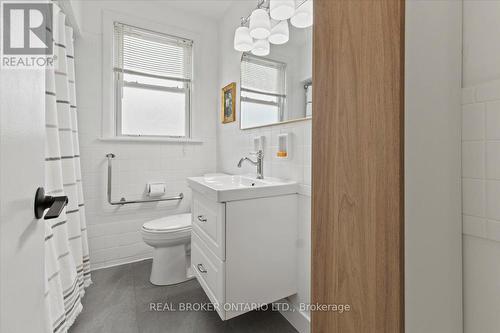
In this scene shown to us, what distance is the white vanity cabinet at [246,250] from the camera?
125 cm

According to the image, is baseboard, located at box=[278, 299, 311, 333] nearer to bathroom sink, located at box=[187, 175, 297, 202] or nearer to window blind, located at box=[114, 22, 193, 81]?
bathroom sink, located at box=[187, 175, 297, 202]

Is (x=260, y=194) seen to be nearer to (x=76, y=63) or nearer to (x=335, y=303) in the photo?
(x=335, y=303)

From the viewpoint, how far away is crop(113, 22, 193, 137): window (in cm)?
234

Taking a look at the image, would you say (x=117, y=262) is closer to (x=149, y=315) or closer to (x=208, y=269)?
(x=149, y=315)

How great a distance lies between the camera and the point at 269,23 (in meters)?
1.73

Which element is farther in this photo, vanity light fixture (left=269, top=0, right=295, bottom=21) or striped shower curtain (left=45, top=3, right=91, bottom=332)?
vanity light fixture (left=269, top=0, right=295, bottom=21)

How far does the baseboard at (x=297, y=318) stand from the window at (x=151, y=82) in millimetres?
1921

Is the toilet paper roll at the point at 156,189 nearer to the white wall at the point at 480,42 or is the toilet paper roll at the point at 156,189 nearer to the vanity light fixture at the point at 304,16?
the vanity light fixture at the point at 304,16

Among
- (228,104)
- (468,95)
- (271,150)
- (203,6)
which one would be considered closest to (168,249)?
(271,150)

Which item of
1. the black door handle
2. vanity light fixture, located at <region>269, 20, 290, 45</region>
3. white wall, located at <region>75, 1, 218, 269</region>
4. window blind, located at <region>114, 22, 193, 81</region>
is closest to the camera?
the black door handle

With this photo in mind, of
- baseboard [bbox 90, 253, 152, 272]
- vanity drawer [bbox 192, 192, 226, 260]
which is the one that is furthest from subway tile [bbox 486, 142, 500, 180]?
baseboard [bbox 90, 253, 152, 272]

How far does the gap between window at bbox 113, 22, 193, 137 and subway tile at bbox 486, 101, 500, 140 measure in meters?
2.38

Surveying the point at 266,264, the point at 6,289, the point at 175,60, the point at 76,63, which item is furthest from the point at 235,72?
the point at 6,289

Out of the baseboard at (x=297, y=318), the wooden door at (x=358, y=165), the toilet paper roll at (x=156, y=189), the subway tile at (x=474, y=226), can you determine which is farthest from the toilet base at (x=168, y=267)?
the subway tile at (x=474, y=226)
